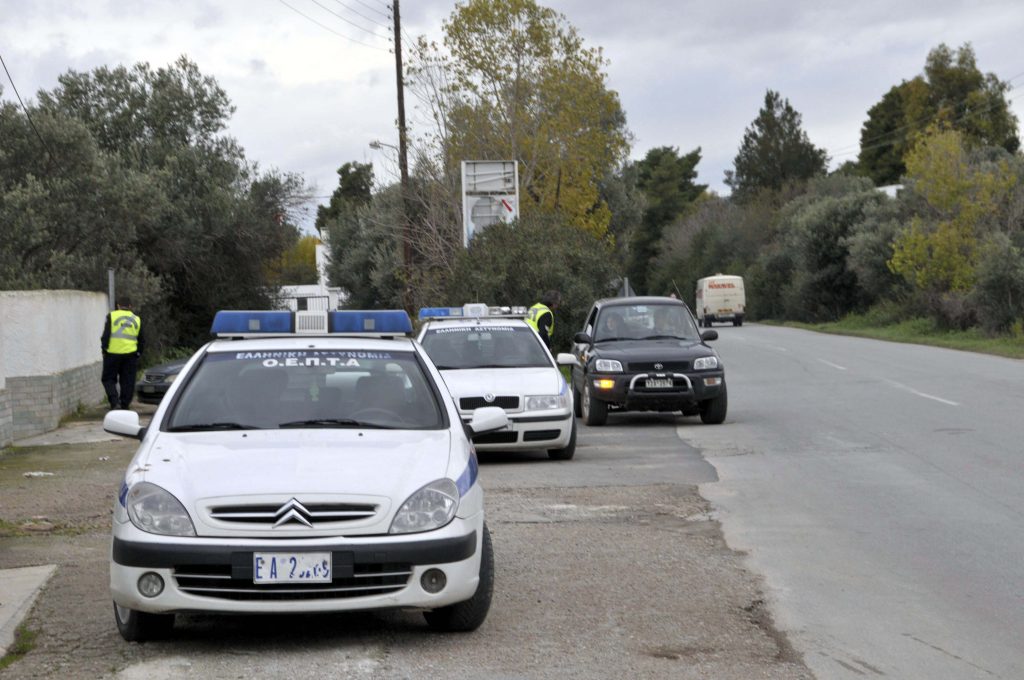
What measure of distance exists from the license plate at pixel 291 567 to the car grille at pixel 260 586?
0.04 metres

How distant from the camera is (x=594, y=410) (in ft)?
58.0

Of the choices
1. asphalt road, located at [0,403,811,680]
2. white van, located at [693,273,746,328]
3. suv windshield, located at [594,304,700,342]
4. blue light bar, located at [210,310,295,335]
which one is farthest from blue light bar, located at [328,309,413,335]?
white van, located at [693,273,746,328]

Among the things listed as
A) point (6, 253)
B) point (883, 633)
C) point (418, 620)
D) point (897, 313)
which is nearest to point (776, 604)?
point (883, 633)

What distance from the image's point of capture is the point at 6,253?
2520 centimetres

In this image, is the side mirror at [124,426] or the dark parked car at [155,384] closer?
the side mirror at [124,426]

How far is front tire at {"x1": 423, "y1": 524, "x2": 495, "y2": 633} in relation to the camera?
637 centimetres

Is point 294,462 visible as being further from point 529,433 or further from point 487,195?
point 487,195

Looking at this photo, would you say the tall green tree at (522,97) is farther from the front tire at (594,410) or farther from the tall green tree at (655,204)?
the tall green tree at (655,204)

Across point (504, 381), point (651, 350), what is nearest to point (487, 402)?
point (504, 381)

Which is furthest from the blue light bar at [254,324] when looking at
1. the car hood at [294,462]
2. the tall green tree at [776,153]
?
the tall green tree at [776,153]

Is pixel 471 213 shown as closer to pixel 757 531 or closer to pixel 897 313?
pixel 757 531

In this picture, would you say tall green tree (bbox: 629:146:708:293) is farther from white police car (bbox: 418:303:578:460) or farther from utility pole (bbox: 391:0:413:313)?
white police car (bbox: 418:303:578:460)

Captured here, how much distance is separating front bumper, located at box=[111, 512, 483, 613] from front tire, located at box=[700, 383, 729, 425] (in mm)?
11538

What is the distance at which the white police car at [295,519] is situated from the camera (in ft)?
19.3
